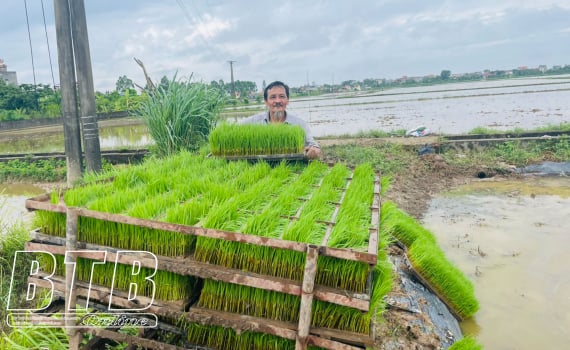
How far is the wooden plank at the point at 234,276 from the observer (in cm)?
178

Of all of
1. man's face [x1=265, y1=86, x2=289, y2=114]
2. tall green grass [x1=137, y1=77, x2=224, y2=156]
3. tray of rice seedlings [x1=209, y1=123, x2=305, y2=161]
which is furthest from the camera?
tall green grass [x1=137, y1=77, x2=224, y2=156]

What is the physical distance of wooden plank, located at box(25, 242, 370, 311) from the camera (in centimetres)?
178

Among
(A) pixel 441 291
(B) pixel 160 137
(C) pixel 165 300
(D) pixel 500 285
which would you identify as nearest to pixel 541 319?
(D) pixel 500 285

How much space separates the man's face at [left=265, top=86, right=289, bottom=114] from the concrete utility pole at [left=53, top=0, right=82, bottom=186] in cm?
276

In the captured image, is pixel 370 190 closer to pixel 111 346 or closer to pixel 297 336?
pixel 297 336

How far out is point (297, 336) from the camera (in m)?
1.78

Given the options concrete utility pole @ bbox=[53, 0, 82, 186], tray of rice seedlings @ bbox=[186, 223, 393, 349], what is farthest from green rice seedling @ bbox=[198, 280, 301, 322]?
concrete utility pole @ bbox=[53, 0, 82, 186]

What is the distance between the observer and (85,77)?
5309mm

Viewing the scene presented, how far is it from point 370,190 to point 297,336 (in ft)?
4.72

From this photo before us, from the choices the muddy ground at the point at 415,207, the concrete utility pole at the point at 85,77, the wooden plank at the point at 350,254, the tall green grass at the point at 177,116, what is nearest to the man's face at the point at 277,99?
the tall green grass at the point at 177,116

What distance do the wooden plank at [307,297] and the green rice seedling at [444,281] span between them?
226cm

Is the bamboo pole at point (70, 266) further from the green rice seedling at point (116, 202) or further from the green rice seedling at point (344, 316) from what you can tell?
the green rice seedling at point (344, 316)

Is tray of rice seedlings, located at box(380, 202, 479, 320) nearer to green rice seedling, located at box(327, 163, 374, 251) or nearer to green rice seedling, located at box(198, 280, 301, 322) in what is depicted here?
green rice seedling, located at box(327, 163, 374, 251)

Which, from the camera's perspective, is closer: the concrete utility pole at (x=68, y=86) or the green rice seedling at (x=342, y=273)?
A: the green rice seedling at (x=342, y=273)
